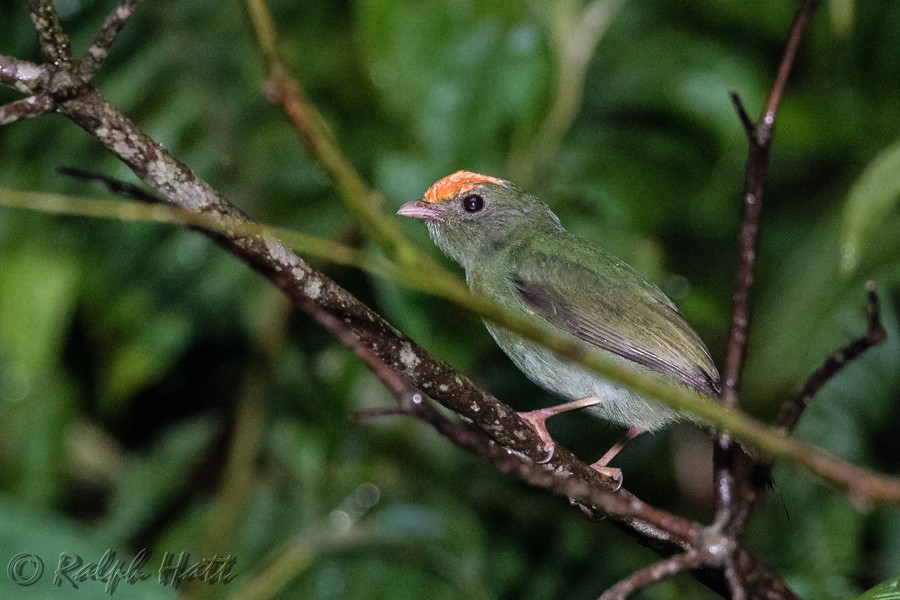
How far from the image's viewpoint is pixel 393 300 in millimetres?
4016

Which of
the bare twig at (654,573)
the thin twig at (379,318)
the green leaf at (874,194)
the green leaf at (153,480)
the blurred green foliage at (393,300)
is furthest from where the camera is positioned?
the green leaf at (153,480)

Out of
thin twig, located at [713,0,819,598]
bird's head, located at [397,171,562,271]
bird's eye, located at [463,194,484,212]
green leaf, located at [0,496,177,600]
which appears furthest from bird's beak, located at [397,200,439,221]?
green leaf, located at [0,496,177,600]

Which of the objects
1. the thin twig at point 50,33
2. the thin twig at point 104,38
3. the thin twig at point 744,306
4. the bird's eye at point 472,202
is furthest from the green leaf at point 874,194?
the thin twig at point 50,33

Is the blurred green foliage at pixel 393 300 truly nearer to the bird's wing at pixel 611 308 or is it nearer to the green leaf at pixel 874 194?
the bird's wing at pixel 611 308

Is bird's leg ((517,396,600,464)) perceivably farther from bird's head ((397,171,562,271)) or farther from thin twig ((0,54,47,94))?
thin twig ((0,54,47,94))

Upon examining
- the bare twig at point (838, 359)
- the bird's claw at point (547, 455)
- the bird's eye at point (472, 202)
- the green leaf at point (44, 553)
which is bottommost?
the bare twig at point (838, 359)

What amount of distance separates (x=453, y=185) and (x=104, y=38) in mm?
2196

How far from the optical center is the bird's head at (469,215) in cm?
422

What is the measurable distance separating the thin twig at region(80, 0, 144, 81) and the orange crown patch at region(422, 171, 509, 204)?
2.17 metres

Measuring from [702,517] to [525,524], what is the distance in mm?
1226

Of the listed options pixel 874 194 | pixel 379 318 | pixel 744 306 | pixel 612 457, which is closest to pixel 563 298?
pixel 612 457

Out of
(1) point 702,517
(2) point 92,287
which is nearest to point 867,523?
(1) point 702,517

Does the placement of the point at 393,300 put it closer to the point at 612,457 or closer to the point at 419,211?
the point at 419,211

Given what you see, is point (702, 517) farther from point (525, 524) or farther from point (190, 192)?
point (190, 192)
